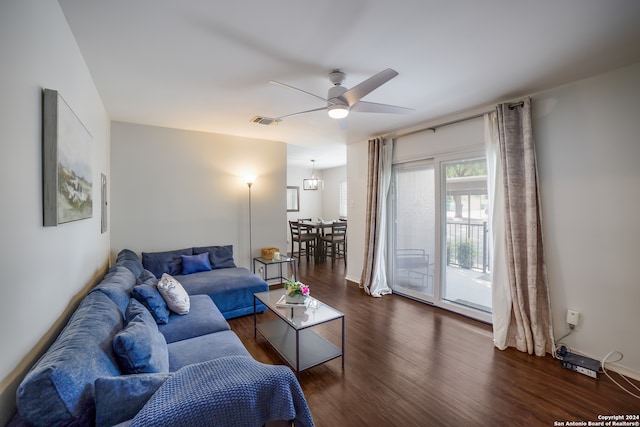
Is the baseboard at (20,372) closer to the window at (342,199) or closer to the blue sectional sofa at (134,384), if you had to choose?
the blue sectional sofa at (134,384)

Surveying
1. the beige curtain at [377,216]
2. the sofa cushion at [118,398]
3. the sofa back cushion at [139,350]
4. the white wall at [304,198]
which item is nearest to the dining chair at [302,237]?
the white wall at [304,198]

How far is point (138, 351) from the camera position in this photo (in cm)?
132

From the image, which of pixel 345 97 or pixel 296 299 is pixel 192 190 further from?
pixel 345 97

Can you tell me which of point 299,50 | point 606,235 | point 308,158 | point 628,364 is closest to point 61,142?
point 299,50

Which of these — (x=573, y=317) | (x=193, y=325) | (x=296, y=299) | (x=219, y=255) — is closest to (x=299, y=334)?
(x=296, y=299)

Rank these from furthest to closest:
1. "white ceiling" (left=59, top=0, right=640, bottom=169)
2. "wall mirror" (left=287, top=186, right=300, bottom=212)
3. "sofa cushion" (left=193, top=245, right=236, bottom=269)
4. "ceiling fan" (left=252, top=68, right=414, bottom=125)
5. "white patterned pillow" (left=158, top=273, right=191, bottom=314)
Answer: "wall mirror" (left=287, top=186, right=300, bottom=212), "sofa cushion" (left=193, top=245, right=236, bottom=269), "white patterned pillow" (left=158, top=273, right=191, bottom=314), "ceiling fan" (left=252, top=68, right=414, bottom=125), "white ceiling" (left=59, top=0, right=640, bottom=169)

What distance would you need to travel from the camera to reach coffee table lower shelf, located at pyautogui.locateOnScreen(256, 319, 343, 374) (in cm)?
228

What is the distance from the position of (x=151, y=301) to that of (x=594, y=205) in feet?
12.5

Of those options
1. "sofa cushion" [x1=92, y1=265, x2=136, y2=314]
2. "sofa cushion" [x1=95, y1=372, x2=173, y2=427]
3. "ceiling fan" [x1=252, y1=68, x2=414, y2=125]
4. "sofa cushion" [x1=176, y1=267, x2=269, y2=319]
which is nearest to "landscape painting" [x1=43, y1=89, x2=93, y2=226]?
"sofa cushion" [x1=92, y1=265, x2=136, y2=314]

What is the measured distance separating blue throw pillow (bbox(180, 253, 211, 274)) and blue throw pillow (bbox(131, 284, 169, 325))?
1398 millimetres

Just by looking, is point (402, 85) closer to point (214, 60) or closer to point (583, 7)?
point (583, 7)

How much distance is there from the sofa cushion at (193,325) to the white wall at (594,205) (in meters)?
3.12

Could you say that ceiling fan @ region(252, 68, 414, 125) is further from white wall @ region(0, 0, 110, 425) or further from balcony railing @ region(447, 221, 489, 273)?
balcony railing @ region(447, 221, 489, 273)

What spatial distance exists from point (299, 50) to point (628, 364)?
11.7 ft
